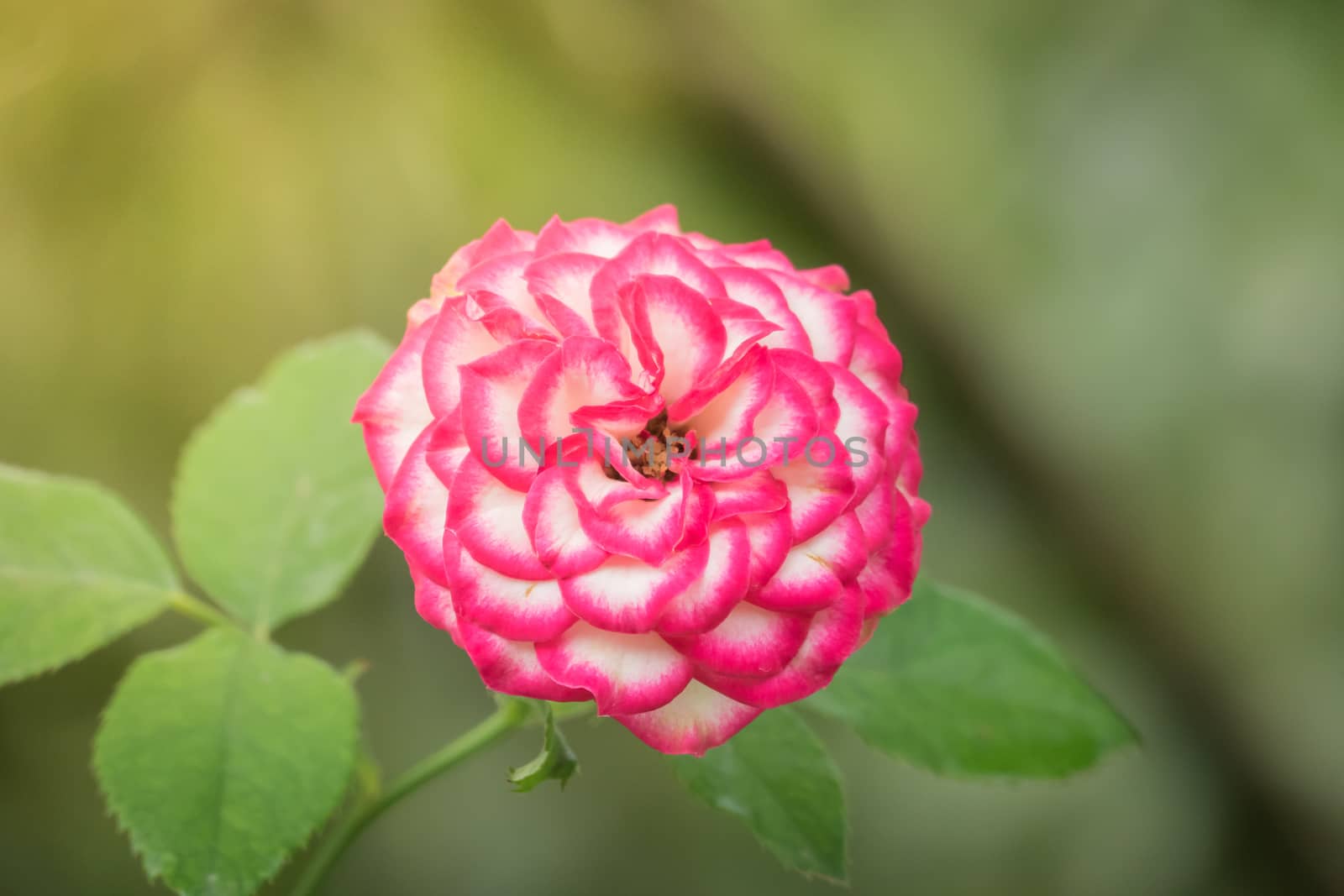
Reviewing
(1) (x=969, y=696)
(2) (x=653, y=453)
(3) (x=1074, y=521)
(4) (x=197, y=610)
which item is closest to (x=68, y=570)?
(4) (x=197, y=610)

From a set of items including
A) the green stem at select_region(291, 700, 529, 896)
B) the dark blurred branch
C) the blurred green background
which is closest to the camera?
the green stem at select_region(291, 700, 529, 896)

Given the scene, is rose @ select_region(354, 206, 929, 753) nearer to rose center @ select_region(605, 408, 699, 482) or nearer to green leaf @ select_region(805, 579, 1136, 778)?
rose center @ select_region(605, 408, 699, 482)

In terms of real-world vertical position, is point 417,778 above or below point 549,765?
below

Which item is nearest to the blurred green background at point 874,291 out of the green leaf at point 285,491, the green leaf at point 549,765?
the green leaf at point 285,491

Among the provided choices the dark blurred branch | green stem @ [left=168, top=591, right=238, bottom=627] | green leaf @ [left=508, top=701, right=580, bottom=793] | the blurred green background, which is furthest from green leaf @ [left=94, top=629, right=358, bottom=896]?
the dark blurred branch

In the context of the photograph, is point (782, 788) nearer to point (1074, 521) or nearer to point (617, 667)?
point (617, 667)
